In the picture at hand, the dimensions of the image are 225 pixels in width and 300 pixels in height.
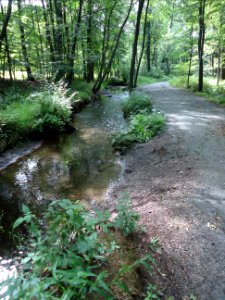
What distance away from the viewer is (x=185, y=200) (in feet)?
14.2

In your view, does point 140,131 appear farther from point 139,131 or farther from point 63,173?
point 63,173

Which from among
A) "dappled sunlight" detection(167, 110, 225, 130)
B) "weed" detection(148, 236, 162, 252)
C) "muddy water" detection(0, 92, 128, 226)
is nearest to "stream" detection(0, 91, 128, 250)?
"muddy water" detection(0, 92, 128, 226)

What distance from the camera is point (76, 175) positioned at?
20.8 ft

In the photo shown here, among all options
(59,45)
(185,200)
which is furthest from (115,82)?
(185,200)

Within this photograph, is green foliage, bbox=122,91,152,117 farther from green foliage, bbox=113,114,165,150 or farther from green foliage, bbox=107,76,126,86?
green foliage, bbox=107,76,126,86

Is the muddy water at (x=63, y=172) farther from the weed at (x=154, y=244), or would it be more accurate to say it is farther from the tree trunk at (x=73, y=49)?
the tree trunk at (x=73, y=49)

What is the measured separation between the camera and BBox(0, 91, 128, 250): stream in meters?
5.18

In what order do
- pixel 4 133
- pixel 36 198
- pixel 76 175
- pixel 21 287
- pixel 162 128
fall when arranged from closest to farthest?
pixel 21 287 < pixel 36 198 < pixel 76 175 < pixel 4 133 < pixel 162 128

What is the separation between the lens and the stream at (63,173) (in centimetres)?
518

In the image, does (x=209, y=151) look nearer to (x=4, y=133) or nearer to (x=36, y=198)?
(x=36, y=198)

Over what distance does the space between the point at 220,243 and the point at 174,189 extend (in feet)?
5.43

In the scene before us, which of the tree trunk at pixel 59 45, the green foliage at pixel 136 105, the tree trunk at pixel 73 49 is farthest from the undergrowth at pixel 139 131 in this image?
the tree trunk at pixel 73 49

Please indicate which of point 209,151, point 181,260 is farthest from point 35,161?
point 181,260

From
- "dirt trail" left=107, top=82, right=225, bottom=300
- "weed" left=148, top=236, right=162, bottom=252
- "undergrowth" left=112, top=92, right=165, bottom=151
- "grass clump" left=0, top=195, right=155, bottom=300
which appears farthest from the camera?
"undergrowth" left=112, top=92, right=165, bottom=151
